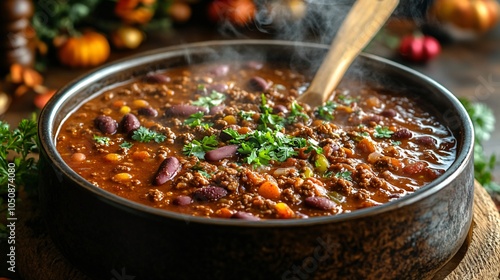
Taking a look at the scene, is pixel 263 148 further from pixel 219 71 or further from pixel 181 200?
pixel 219 71

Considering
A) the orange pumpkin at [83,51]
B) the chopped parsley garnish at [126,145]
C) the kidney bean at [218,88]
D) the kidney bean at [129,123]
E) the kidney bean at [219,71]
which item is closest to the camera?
the chopped parsley garnish at [126,145]

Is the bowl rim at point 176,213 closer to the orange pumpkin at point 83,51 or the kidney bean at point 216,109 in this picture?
the kidney bean at point 216,109

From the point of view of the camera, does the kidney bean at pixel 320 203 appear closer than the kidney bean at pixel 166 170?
Yes

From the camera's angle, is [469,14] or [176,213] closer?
[176,213]

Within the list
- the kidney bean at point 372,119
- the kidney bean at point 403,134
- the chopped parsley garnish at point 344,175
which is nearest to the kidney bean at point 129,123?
the chopped parsley garnish at point 344,175

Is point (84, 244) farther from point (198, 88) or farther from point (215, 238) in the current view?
point (198, 88)

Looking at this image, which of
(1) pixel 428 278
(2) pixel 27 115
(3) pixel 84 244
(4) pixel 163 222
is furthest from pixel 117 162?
(2) pixel 27 115

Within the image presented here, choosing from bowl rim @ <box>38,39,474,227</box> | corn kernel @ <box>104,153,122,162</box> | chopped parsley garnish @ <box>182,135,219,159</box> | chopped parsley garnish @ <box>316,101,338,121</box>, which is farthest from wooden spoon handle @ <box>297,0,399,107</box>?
corn kernel @ <box>104,153,122,162</box>

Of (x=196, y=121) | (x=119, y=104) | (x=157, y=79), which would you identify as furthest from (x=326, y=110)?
(x=119, y=104)

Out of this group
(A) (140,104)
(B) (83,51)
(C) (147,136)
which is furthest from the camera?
(B) (83,51)
